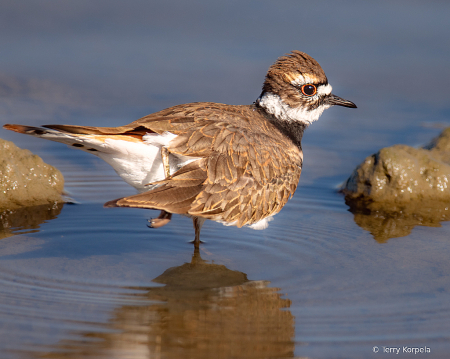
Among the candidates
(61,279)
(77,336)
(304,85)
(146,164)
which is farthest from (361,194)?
(77,336)

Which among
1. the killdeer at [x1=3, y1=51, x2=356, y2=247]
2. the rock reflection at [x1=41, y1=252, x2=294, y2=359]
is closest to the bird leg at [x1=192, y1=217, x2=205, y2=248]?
the killdeer at [x1=3, y1=51, x2=356, y2=247]

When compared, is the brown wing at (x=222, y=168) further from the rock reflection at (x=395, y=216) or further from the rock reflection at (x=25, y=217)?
the rock reflection at (x=25, y=217)

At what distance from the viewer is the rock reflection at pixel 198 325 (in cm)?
403

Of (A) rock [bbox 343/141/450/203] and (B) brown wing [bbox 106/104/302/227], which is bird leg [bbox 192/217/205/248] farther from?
(A) rock [bbox 343/141/450/203]

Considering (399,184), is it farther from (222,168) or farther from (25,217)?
(25,217)

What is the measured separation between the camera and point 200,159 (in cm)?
539

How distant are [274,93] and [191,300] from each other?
2.78 metres

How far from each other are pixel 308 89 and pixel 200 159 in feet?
6.10

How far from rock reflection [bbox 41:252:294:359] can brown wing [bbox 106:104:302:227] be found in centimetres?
75

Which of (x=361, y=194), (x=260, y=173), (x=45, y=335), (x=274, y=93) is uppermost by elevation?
(x=274, y=93)

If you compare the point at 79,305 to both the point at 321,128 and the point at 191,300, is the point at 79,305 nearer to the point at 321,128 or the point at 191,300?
the point at 191,300

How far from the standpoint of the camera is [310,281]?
5.37 metres

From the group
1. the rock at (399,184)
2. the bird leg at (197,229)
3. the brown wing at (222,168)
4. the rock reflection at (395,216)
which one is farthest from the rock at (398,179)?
the bird leg at (197,229)

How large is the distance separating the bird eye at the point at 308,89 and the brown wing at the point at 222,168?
2.35 ft
